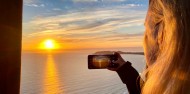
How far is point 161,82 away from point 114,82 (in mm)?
28703

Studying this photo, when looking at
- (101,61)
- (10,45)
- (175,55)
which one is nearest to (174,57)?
(175,55)

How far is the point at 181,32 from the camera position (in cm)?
60

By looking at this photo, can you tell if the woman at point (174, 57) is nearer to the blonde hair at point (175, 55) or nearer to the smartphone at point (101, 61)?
the blonde hair at point (175, 55)

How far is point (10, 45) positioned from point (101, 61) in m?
0.51

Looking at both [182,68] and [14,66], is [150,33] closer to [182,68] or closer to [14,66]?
[182,68]

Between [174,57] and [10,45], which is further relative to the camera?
[10,45]

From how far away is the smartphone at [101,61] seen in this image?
1290 mm

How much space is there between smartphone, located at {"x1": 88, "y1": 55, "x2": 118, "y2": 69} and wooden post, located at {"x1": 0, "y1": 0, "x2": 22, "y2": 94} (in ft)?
1.52

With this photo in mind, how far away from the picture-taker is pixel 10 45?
88 centimetres

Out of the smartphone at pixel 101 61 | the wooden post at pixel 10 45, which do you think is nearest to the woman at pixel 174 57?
the wooden post at pixel 10 45

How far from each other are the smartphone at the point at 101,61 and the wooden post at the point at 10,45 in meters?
0.46

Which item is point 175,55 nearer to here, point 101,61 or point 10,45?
point 10,45

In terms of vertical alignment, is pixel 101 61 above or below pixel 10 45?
below

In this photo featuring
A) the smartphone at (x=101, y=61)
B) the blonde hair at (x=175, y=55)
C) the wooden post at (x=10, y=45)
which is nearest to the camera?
the blonde hair at (x=175, y=55)
